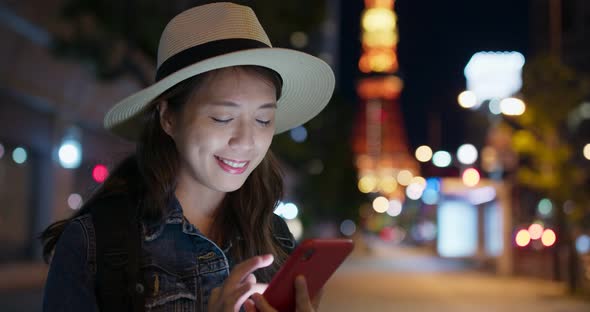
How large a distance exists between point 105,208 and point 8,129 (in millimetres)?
23919

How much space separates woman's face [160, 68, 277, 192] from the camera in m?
2.43

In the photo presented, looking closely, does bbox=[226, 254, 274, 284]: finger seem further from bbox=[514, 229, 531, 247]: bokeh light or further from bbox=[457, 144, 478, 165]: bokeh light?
bbox=[457, 144, 478, 165]: bokeh light

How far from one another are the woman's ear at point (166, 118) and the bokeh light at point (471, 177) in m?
25.3

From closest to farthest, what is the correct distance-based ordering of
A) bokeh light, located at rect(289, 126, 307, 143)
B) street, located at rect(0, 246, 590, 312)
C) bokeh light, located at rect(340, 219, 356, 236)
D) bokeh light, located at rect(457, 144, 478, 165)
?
street, located at rect(0, 246, 590, 312), bokeh light, located at rect(289, 126, 307, 143), bokeh light, located at rect(457, 144, 478, 165), bokeh light, located at rect(340, 219, 356, 236)

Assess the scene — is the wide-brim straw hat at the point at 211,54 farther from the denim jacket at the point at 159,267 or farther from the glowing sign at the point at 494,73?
the glowing sign at the point at 494,73

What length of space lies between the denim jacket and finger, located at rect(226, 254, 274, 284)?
370 mm

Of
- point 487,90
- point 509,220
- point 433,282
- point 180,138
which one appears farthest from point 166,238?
point 487,90

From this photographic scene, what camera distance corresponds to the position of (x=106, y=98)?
1235 inches

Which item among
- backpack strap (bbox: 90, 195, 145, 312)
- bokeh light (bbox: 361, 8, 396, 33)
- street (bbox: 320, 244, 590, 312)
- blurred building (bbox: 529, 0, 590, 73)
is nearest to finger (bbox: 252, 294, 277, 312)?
backpack strap (bbox: 90, 195, 145, 312)

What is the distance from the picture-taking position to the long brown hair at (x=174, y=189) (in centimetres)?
248

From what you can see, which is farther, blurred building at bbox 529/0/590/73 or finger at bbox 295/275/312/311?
blurred building at bbox 529/0/590/73

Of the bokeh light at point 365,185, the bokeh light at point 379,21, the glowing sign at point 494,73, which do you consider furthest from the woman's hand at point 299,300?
the bokeh light at point 379,21

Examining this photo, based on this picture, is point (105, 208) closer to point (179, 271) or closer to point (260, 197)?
point (179, 271)

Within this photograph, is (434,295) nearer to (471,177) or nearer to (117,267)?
(471,177)
